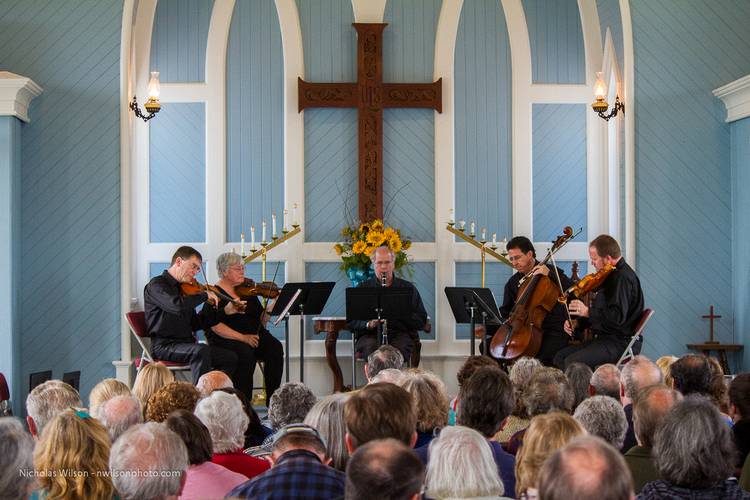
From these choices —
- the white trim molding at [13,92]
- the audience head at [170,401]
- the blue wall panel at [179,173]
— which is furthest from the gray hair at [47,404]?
the blue wall panel at [179,173]

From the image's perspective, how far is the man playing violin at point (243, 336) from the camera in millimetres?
7859

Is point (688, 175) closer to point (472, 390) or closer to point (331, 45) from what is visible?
point (331, 45)

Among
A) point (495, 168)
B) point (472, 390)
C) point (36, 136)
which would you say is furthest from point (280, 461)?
point (495, 168)

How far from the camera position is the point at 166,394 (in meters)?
4.16

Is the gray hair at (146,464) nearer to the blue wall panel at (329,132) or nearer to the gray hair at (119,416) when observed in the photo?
the gray hair at (119,416)

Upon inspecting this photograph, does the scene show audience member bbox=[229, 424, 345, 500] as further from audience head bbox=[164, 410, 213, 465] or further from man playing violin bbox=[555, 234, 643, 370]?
man playing violin bbox=[555, 234, 643, 370]

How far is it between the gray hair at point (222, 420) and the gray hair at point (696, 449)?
5.52 ft

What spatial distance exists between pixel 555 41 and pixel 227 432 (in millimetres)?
6733

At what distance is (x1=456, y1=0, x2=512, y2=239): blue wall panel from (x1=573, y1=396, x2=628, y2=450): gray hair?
5.75 metres

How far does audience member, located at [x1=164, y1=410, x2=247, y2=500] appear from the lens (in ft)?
10.8

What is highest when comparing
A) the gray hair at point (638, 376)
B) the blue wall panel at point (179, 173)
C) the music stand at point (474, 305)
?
the blue wall panel at point (179, 173)

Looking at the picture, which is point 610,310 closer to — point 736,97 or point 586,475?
point 736,97

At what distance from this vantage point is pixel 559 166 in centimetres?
951

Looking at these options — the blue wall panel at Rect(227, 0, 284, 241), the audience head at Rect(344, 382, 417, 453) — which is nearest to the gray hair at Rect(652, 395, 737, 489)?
the audience head at Rect(344, 382, 417, 453)
